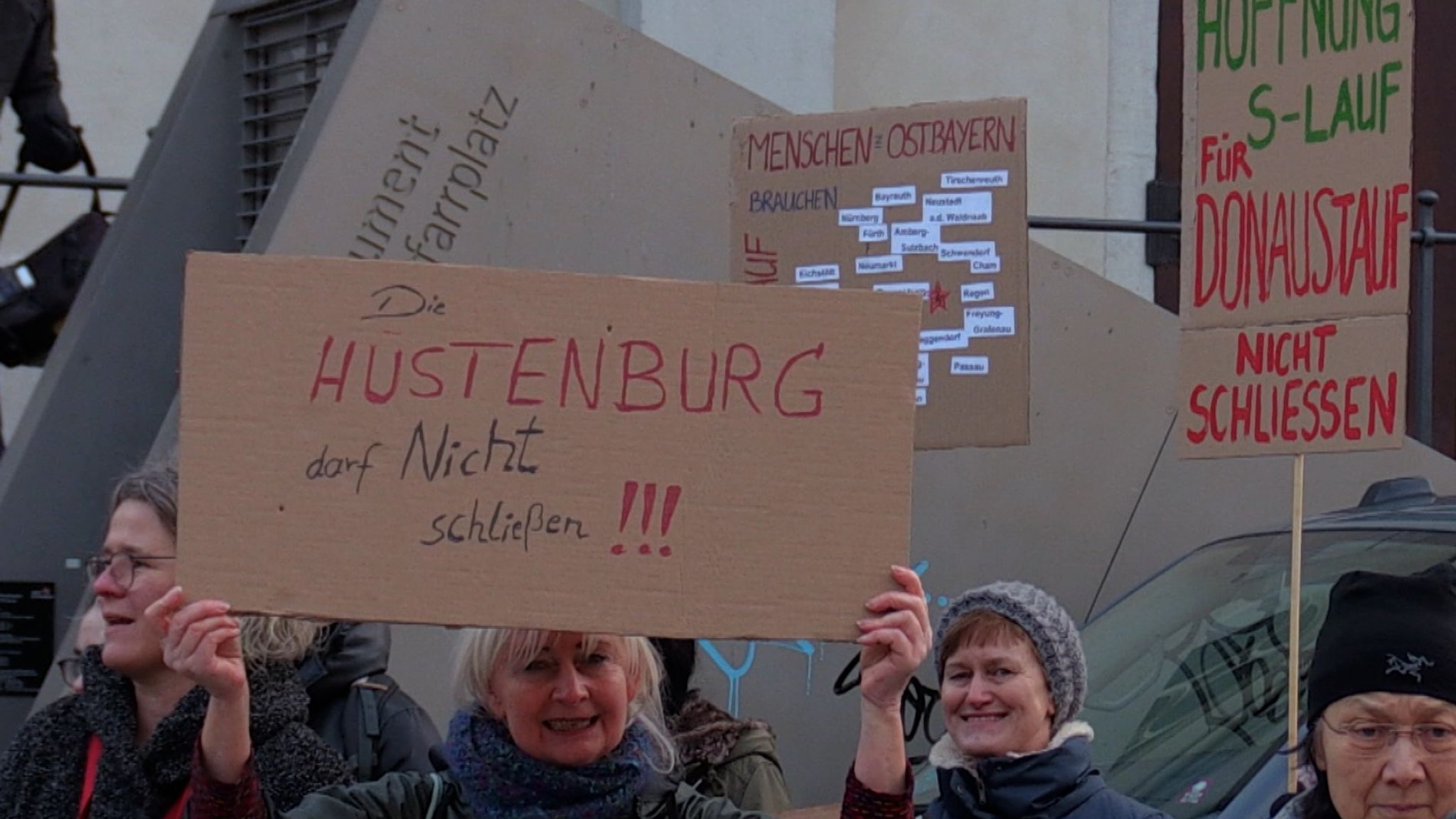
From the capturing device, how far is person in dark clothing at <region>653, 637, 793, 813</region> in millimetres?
3990

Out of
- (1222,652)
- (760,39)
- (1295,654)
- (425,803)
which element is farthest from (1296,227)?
(760,39)

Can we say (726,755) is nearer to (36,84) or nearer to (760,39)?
(36,84)

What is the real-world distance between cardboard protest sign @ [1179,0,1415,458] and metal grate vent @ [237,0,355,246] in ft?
8.70

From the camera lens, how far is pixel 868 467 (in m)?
2.77

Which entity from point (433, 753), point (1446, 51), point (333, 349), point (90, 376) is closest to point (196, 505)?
point (333, 349)

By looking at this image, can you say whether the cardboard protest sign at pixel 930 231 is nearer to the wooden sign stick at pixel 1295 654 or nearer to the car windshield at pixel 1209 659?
the car windshield at pixel 1209 659

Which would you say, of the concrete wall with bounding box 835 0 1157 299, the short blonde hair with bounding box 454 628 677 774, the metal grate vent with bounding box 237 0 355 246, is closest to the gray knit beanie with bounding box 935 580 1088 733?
the short blonde hair with bounding box 454 628 677 774

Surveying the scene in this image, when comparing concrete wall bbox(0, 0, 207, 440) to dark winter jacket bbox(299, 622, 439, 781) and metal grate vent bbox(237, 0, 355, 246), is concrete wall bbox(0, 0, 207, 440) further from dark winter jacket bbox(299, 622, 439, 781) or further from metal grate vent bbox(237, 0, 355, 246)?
dark winter jacket bbox(299, 622, 439, 781)

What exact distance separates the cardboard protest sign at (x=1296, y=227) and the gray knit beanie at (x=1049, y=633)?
2.33 ft

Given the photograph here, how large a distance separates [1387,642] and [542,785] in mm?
1211

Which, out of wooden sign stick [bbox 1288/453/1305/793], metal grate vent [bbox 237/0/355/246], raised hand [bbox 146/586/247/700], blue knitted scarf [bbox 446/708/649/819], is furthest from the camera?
metal grate vent [bbox 237/0/355/246]

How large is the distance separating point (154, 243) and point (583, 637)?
3652 mm

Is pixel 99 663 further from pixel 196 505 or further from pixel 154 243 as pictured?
pixel 154 243

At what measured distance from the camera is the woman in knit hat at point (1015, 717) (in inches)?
142
